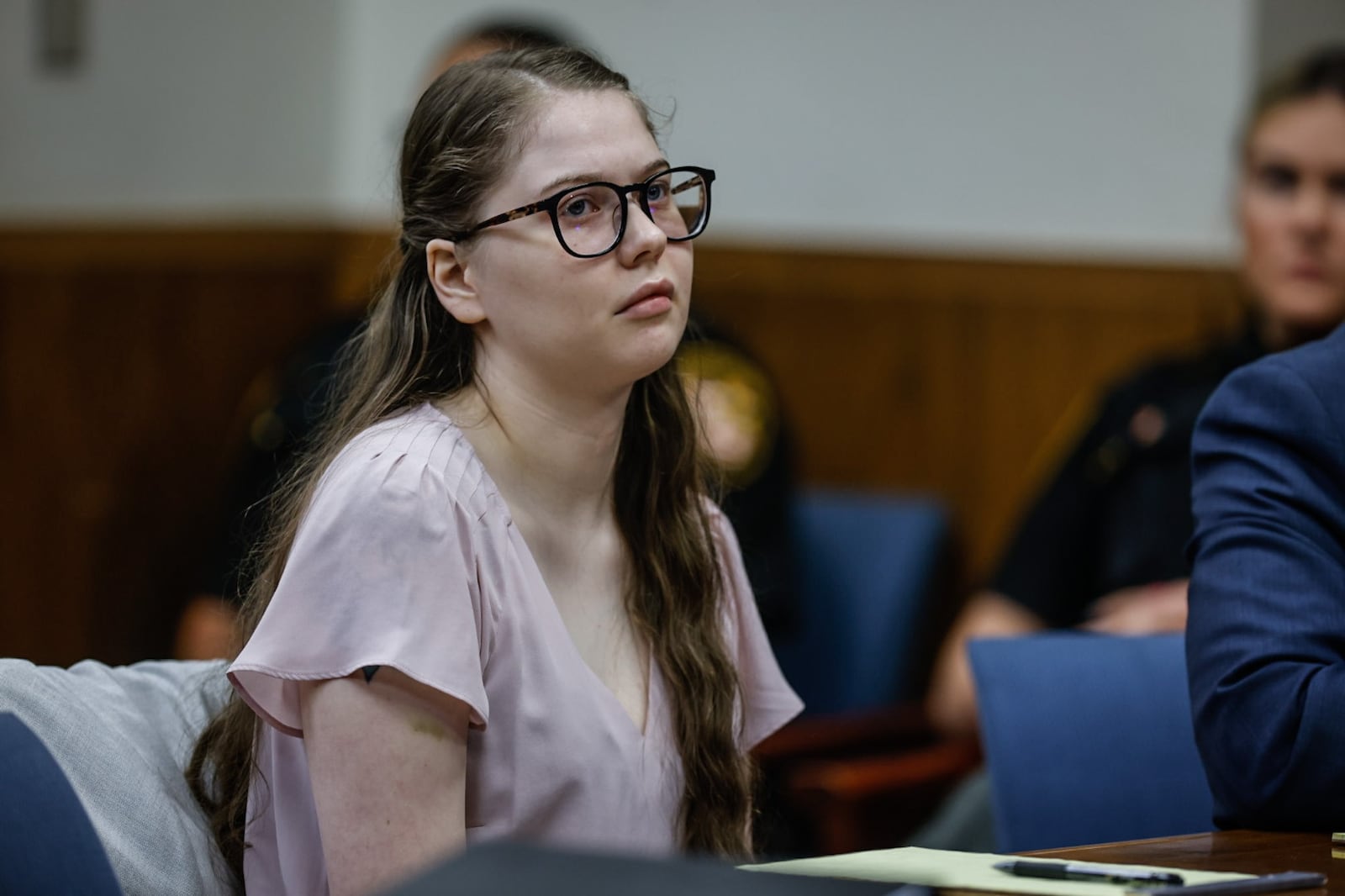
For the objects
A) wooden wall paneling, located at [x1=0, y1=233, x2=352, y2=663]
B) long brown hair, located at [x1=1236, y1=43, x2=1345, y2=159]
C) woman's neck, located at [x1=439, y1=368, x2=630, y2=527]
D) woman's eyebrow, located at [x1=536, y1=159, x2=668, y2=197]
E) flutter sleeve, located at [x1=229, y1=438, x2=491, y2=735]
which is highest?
long brown hair, located at [x1=1236, y1=43, x2=1345, y2=159]

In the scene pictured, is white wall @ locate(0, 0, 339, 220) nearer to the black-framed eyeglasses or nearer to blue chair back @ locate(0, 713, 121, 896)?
the black-framed eyeglasses

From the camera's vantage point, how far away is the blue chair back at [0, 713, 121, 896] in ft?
3.39

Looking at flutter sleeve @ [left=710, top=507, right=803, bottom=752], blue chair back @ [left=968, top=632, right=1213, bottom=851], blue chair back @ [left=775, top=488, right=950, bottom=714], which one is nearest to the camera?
flutter sleeve @ [left=710, top=507, right=803, bottom=752]

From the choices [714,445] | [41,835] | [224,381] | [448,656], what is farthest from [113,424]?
[41,835]

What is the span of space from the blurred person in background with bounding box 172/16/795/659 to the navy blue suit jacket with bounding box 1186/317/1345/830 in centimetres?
107

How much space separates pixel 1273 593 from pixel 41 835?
957 millimetres

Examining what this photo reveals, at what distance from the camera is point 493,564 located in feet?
4.34

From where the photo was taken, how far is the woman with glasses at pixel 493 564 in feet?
4.04

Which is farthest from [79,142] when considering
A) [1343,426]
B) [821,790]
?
[1343,426]

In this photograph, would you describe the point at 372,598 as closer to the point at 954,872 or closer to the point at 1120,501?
the point at 954,872

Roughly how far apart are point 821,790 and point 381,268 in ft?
Result: 4.05

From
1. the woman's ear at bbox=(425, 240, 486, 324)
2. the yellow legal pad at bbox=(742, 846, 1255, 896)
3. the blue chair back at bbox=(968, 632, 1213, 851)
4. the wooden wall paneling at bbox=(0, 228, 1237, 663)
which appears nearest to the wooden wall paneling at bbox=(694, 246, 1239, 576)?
A: the wooden wall paneling at bbox=(0, 228, 1237, 663)

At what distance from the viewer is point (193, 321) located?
3.55 metres

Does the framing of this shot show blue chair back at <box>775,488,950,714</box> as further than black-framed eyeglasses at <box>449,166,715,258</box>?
Yes
